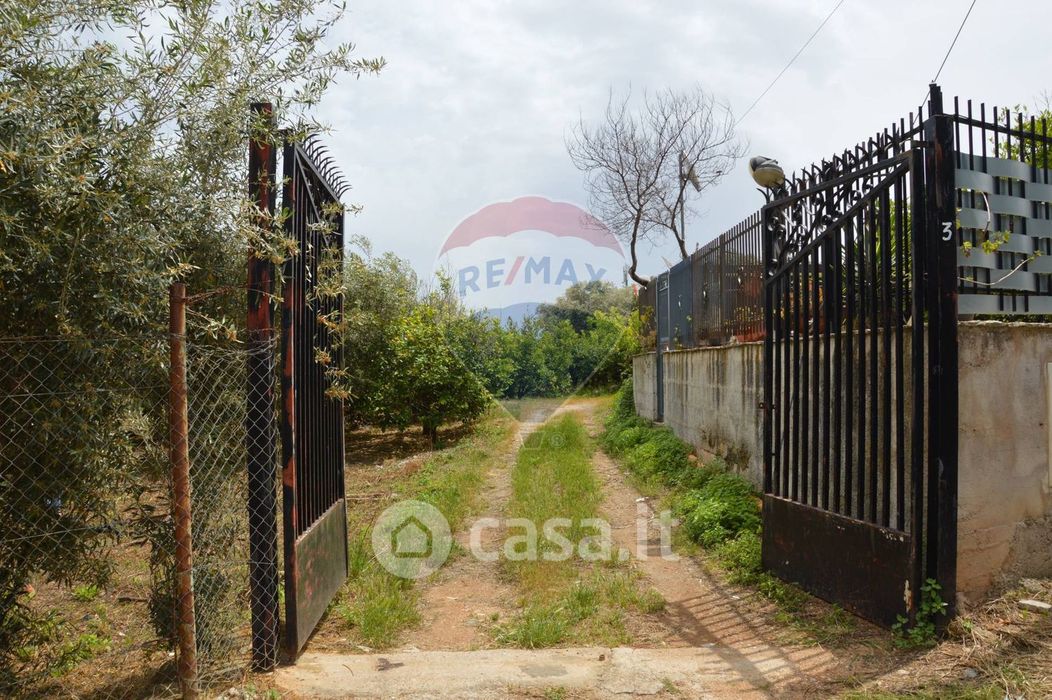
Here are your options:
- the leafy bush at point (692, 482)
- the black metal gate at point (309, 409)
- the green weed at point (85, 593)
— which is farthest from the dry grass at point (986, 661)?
the green weed at point (85, 593)

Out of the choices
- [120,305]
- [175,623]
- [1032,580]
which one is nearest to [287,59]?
[120,305]

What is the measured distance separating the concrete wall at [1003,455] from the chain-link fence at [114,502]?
4.24 meters

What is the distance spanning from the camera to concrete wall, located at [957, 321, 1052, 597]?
14.0 feet

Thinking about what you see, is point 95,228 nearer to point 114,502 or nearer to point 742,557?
point 114,502

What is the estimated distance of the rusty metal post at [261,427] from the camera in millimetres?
3881

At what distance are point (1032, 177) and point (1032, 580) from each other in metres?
2.59

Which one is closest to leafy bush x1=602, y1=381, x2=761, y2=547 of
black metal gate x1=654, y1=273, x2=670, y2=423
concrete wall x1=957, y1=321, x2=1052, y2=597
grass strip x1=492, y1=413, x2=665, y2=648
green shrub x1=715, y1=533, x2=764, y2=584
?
green shrub x1=715, y1=533, x2=764, y2=584

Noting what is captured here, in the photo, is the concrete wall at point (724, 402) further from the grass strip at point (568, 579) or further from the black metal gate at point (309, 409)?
the black metal gate at point (309, 409)

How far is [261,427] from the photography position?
389 cm

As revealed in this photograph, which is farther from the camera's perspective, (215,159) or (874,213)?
(874,213)

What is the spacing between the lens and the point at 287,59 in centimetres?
394

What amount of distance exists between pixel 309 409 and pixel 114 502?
4.31ft

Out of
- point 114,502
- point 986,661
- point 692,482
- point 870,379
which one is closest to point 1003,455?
point 870,379

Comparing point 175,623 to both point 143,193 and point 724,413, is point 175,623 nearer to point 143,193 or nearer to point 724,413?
point 143,193
